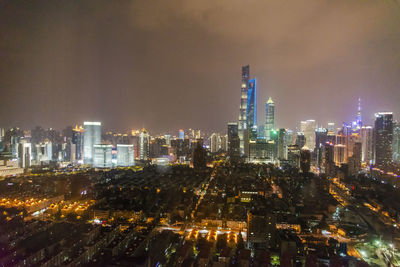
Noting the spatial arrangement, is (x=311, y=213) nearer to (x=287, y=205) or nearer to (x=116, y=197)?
(x=287, y=205)

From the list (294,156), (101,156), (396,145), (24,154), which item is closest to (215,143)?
(294,156)

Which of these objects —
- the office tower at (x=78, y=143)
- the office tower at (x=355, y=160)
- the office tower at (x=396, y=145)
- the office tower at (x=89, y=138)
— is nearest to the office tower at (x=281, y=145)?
the office tower at (x=355, y=160)

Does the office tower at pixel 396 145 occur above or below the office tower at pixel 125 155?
above

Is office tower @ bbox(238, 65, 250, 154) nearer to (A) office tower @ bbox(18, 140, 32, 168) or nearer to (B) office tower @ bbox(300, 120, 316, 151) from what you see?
(B) office tower @ bbox(300, 120, 316, 151)

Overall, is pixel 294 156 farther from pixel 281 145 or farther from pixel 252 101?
pixel 252 101

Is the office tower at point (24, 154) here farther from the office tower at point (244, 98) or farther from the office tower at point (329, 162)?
the office tower at point (244, 98)

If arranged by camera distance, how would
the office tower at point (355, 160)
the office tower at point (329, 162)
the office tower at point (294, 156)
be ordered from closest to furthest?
1. the office tower at point (355, 160)
2. the office tower at point (329, 162)
3. the office tower at point (294, 156)

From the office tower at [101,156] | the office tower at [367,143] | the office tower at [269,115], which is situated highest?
the office tower at [269,115]

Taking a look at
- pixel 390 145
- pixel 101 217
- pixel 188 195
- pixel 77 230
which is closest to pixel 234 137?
pixel 390 145
